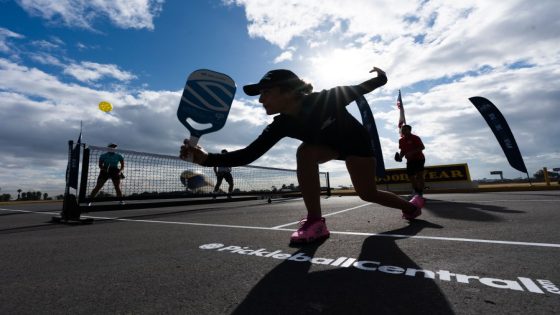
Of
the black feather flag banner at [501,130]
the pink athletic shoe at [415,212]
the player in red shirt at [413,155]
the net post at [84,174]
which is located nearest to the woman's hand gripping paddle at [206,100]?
the pink athletic shoe at [415,212]

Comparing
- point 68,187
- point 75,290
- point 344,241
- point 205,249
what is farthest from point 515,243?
point 68,187

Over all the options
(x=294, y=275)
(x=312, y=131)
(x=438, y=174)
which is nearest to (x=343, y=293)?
(x=294, y=275)

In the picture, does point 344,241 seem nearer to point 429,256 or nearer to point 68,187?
point 429,256

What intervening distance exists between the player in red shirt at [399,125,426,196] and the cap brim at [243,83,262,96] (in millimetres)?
5834

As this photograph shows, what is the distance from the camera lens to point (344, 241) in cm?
255

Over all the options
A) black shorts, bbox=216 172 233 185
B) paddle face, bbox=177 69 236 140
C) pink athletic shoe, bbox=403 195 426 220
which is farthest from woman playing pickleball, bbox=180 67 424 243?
black shorts, bbox=216 172 233 185

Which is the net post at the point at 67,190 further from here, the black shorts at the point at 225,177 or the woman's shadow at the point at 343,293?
the black shorts at the point at 225,177

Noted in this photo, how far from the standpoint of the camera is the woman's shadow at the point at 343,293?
115 cm

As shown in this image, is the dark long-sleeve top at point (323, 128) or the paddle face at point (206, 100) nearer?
the dark long-sleeve top at point (323, 128)

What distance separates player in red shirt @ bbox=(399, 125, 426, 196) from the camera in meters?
7.45

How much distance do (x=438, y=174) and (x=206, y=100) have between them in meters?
17.8

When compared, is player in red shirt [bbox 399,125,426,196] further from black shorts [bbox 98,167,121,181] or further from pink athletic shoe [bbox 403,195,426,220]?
black shorts [bbox 98,167,121,181]

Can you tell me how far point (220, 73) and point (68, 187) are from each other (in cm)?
386

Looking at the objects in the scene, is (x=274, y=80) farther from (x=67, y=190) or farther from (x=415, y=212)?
(x=67, y=190)
